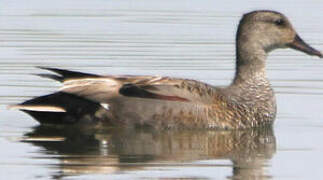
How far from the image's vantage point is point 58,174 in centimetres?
1398

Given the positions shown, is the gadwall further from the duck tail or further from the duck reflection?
the duck reflection

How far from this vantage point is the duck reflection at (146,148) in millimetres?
14617

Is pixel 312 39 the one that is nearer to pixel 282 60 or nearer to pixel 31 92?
pixel 282 60

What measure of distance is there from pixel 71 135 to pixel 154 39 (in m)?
6.76

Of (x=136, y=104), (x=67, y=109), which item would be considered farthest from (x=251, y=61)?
(x=67, y=109)

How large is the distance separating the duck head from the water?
844mm

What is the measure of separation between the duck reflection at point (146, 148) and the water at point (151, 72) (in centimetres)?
1

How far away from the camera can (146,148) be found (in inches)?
620

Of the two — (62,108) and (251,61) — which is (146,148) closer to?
(62,108)

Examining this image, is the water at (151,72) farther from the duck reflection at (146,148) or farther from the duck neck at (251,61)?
the duck neck at (251,61)

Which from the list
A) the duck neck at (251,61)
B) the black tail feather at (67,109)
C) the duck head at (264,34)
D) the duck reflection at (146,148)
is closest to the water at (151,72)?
the duck reflection at (146,148)

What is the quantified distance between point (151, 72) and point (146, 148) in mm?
4647

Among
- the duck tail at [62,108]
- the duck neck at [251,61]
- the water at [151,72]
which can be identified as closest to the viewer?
A: the water at [151,72]

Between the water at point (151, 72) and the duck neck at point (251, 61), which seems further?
the duck neck at point (251, 61)
